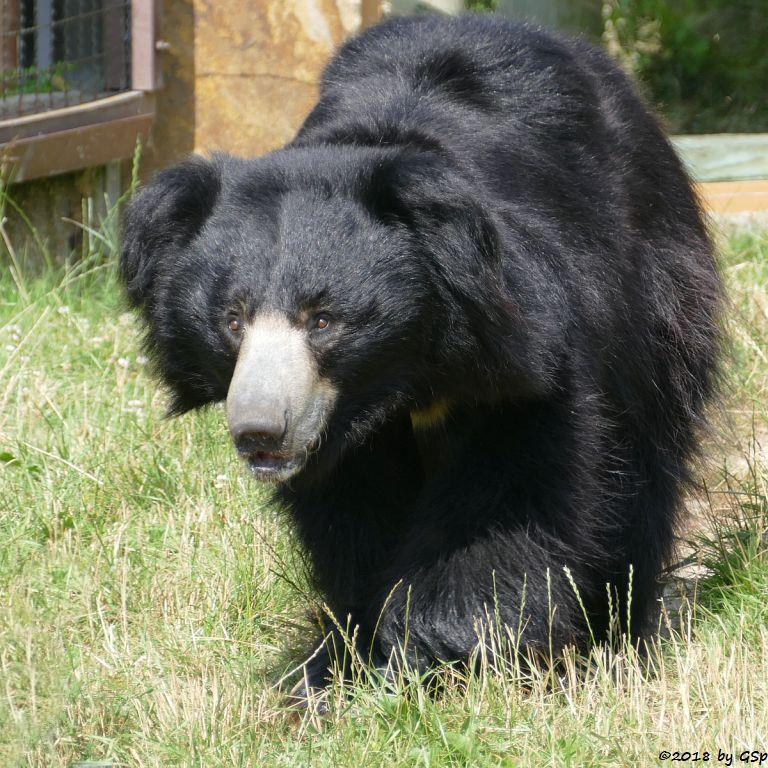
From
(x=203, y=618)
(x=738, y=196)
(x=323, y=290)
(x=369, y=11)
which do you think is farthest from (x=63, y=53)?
(x=323, y=290)

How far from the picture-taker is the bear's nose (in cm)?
299

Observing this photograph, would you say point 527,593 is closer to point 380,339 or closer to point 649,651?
point 649,651

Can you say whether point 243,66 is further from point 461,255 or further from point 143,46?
point 461,255

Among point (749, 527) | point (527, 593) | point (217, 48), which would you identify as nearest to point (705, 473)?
point (749, 527)

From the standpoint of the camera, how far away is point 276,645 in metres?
3.98

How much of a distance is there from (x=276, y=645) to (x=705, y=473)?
1.96 m

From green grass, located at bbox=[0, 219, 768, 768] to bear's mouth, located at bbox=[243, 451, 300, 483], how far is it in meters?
0.60

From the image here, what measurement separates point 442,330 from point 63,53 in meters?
4.17

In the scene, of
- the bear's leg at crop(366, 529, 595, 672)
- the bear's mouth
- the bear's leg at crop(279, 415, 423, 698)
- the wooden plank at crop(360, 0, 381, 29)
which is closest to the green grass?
the bear's leg at crop(366, 529, 595, 672)

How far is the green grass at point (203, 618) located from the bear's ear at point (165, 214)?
985 millimetres

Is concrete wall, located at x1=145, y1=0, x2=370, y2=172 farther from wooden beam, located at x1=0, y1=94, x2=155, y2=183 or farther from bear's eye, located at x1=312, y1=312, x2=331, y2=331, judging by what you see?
bear's eye, located at x1=312, y1=312, x2=331, y2=331

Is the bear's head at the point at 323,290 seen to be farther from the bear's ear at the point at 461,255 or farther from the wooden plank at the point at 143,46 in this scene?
the wooden plank at the point at 143,46

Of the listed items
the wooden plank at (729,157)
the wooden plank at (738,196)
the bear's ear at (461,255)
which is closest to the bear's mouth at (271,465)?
the bear's ear at (461,255)

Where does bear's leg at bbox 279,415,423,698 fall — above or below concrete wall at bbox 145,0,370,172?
below
